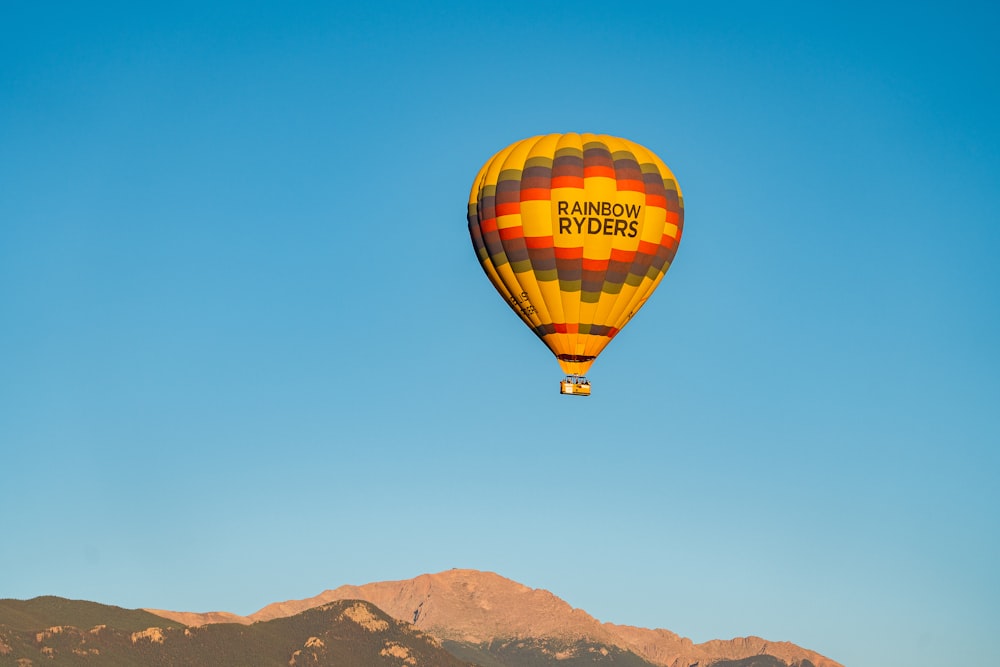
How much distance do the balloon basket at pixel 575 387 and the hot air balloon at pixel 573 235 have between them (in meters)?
0.51

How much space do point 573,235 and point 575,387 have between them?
42.5 ft

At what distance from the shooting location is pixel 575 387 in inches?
4995

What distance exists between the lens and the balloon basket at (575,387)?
415ft

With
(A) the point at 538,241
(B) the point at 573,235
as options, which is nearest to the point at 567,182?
(B) the point at 573,235

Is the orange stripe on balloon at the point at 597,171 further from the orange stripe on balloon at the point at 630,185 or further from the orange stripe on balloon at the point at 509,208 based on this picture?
the orange stripe on balloon at the point at 509,208

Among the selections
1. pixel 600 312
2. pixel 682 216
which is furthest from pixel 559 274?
pixel 682 216

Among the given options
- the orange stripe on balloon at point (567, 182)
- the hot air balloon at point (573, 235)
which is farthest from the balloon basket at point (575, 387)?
the orange stripe on balloon at point (567, 182)

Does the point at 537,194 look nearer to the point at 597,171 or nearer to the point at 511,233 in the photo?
the point at 511,233

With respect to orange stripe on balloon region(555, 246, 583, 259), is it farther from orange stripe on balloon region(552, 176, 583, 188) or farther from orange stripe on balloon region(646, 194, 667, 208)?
orange stripe on balloon region(646, 194, 667, 208)

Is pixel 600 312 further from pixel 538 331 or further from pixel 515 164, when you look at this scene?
pixel 515 164

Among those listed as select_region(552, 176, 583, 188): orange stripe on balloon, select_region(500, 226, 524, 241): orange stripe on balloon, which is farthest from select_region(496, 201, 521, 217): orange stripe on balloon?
select_region(552, 176, 583, 188): orange stripe on balloon

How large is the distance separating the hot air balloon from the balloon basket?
0.51 metres

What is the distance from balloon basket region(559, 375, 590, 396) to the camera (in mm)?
126562

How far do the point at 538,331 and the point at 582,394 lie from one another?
8.75m
